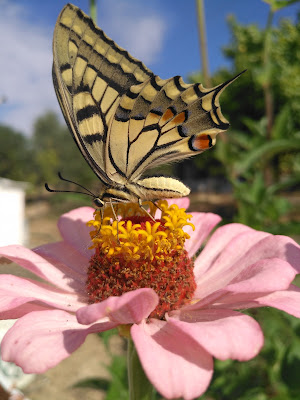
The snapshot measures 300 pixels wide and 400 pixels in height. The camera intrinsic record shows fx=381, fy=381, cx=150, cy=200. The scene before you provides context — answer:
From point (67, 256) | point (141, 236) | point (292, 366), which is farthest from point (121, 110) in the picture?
point (292, 366)

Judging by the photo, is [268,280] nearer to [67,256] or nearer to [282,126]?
[67,256]

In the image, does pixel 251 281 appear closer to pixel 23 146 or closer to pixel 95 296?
pixel 95 296

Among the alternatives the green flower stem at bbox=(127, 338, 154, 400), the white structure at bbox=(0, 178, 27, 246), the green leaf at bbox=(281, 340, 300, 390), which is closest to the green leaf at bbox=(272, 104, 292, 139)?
the green leaf at bbox=(281, 340, 300, 390)

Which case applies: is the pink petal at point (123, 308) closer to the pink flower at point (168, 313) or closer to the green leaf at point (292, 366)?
the pink flower at point (168, 313)

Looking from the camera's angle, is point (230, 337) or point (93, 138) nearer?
point (230, 337)

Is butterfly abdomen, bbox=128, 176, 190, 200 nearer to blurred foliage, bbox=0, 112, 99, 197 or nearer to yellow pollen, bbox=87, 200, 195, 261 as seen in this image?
yellow pollen, bbox=87, 200, 195, 261
